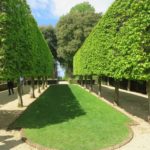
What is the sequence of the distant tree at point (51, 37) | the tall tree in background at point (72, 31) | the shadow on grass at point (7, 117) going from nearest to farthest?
1. the shadow on grass at point (7, 117)
2. the tall tree in background at point (72, 31)
3. the distant tree at point (51, 37)

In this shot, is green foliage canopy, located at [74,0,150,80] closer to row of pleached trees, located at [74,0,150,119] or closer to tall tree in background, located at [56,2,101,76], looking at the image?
row of pleached trees, located at [74,0,150,119]

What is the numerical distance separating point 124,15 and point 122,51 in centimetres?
197

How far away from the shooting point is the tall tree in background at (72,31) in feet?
230

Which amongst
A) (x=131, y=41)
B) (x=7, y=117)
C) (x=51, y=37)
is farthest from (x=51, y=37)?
(x=131, y=41)

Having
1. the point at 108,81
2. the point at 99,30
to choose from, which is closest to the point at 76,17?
the point at 108,81

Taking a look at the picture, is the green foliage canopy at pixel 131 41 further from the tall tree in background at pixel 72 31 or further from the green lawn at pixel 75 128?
the tall tree in background at pixel 72 31

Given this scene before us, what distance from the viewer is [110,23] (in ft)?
68.0

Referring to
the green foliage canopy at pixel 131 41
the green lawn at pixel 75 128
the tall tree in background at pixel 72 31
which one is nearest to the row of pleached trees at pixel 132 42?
the green foliage canopy at pixel 131 41

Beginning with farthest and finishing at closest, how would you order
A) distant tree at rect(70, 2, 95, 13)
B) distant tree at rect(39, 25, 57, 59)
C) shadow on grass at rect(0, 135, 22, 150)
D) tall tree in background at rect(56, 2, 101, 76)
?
distant tree at rect(70, 2, 95, 13)
distant tree at rect(39, 25, 57, 59)
tall tree in background at rect(56, 2, 101, 76)
shadow on grass at rect(0, 135, 22, 150)

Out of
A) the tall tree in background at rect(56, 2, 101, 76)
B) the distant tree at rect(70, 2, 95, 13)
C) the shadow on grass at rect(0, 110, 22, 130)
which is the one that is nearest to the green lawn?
the shadow on grass at rect(0, 110, 22, 130)

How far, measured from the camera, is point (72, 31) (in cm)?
7181

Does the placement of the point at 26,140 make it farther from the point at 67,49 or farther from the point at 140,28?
the point at 67,49

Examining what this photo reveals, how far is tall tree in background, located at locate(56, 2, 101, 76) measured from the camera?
70062 millimetres

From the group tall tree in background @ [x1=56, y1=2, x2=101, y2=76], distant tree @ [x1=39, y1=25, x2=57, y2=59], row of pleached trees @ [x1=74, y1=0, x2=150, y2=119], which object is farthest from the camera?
distant tree @ [x1=39, y1=25, x2=57, y2=59]
